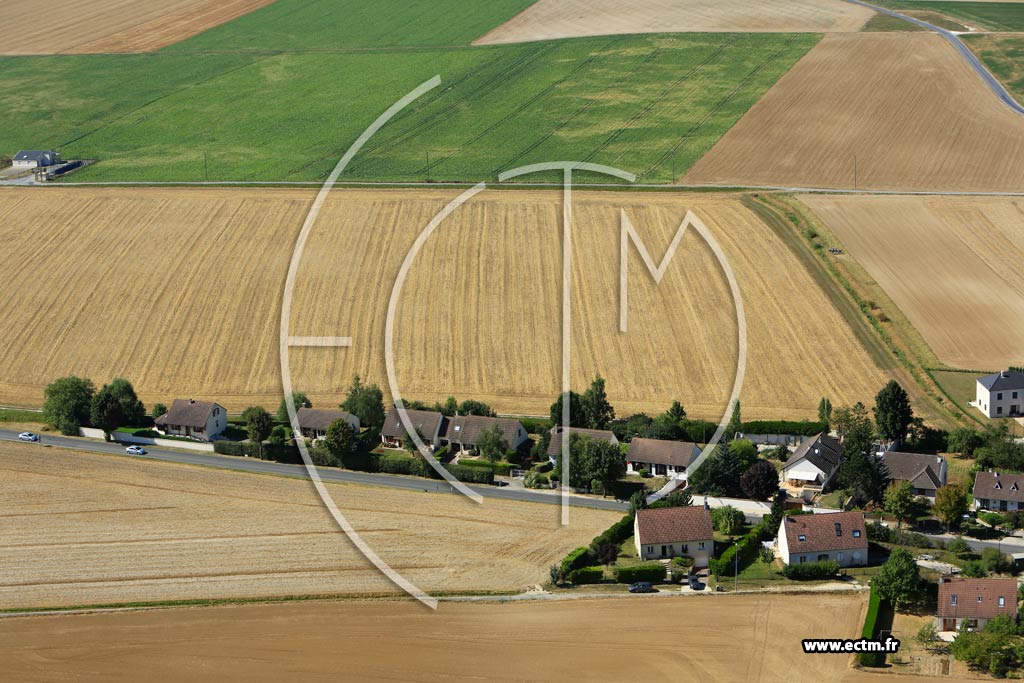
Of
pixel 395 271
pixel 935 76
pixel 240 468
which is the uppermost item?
pixel 935 76

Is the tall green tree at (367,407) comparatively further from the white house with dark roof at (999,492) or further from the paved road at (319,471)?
the white house with dark roof at (999,492)

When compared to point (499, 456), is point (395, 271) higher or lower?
higher

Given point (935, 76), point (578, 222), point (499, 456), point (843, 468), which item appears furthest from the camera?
point (935, 76)

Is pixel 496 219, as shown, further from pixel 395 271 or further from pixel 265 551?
pixel 265 551

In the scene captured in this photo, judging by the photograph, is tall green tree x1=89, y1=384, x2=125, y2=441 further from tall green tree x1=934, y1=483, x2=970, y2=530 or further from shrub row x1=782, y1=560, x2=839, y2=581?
tall green tree x1=934, y1=483, x2=970, y2=530

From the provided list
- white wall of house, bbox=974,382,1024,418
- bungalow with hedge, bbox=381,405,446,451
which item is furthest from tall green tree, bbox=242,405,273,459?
white wall of house, bbox=974,382,1024,418

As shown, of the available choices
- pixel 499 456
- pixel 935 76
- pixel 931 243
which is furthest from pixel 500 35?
pixel 499 456

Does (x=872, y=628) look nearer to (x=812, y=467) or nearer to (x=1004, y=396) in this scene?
(x=812, y=467)
